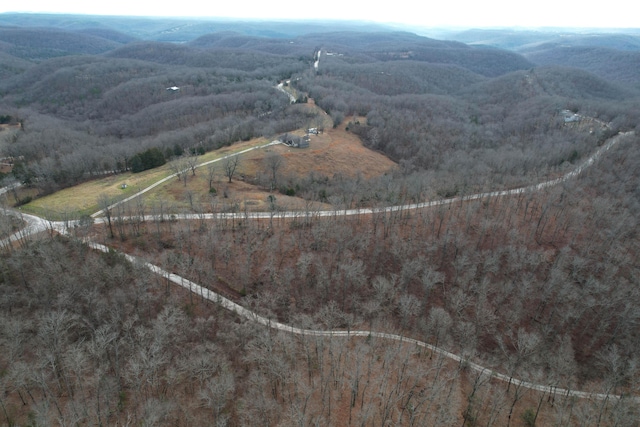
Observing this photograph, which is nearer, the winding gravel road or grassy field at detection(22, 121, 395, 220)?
the winding gravel road

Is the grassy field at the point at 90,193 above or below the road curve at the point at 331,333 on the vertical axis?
above

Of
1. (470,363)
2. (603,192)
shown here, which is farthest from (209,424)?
(603,192)

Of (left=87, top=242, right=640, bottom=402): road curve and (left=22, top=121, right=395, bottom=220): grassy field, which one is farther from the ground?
(left=22, top=121, right=395, bottom=220): grassy field

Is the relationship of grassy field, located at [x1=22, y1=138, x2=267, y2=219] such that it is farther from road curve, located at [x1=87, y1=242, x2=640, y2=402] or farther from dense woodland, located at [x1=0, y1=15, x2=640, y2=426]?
road curve, located at [x1=87, y1=242, x2=640, y2=402]

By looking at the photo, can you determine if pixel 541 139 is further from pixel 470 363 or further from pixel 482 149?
pixel 470 363

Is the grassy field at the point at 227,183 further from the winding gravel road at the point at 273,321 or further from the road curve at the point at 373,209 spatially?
the winding gravel road at the point at 273,321

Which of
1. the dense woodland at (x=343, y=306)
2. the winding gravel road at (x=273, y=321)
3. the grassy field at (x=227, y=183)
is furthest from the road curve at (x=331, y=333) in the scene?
the grassy field at (x=227, y=183)

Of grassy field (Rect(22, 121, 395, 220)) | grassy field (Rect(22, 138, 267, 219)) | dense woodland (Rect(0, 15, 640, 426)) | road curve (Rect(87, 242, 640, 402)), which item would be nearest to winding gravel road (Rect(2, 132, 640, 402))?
road curve (Rect(87, 242, 640, 402))

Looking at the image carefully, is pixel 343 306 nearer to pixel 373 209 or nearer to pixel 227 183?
pixel 373 209

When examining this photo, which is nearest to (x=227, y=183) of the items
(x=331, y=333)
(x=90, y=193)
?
(x=90, y=193)

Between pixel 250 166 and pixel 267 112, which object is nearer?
pixel 250 166

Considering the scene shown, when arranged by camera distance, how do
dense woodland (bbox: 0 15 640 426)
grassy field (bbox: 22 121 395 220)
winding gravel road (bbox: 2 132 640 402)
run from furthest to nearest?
grassy field (bbox: 22 121 395 220) → winding gravel road (bbox: 2 132 640 402) → dense woodland (bbox: 0 15 640 426)
